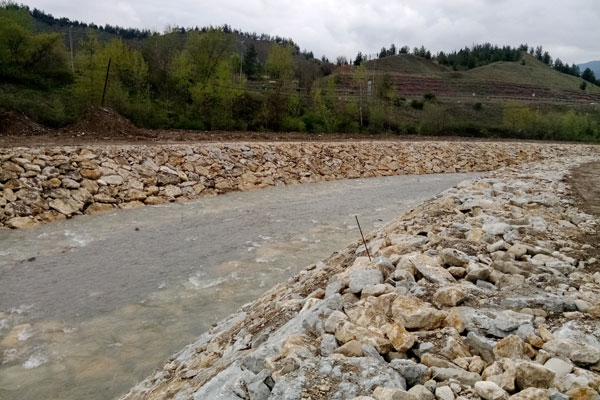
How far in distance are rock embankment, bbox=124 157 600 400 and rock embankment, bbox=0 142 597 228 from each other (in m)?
8.23

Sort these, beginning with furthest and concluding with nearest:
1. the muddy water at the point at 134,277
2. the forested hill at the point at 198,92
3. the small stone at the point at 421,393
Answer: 1. the forested hill at the point at 198,92
2. the muddy water at the point at 134,277
3. the small stone at the point at 421,393

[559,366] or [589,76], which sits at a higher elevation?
[589,76]

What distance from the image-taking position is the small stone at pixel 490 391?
2.49m

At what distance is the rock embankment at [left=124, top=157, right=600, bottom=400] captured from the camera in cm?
268

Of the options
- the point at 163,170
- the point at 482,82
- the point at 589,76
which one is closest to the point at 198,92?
the point at 163,170

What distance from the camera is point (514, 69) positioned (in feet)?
271

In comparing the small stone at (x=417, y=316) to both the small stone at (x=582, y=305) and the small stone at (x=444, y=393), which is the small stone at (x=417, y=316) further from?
the small stone at (x=582, y=305)

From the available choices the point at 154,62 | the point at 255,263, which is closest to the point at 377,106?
the point at 154,62

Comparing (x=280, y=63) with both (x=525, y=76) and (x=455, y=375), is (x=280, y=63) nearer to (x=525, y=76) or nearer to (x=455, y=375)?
(x=455, y=375)

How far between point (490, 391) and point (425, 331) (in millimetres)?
787

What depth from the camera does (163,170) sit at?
14383 mm

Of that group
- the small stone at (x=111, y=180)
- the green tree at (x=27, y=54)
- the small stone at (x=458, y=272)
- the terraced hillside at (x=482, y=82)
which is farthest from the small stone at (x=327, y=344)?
the terraced hillside at (x=482, y=82)

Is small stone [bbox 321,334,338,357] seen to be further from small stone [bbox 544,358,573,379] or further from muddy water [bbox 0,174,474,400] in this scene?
muddy water [bbox 0,174,474,400]

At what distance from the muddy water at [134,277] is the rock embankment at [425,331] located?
0.88 m
